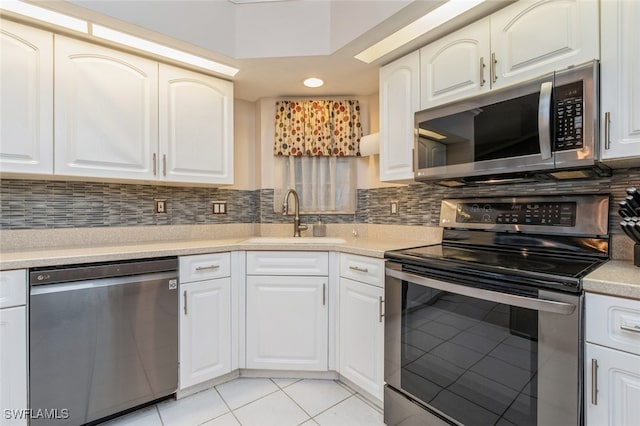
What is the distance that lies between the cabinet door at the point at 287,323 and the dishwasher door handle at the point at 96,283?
1.75ft

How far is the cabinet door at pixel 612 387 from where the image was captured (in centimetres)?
89

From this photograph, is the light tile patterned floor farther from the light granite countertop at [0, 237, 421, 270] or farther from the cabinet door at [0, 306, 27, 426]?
the light granite countertop at [0, 237, 421, 270]

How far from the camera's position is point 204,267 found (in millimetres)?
1783

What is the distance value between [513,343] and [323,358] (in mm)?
1146

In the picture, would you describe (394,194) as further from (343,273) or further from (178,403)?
(178,403)

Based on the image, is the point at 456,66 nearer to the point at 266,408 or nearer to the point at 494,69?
the point at 494,69

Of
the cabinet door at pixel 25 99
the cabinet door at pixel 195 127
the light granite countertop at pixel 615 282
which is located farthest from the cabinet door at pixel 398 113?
the cabinet door at pixel 25 99

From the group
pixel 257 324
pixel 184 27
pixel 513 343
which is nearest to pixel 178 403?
pixel 257 324

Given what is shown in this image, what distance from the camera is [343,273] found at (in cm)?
183

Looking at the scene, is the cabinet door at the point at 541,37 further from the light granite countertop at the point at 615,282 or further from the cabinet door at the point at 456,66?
the light granite countertop at the point at 615,282

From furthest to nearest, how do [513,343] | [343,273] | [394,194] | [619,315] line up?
[394,194], [343,273], [513,343], [619,315]

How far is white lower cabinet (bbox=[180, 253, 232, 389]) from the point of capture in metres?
A: 1.73

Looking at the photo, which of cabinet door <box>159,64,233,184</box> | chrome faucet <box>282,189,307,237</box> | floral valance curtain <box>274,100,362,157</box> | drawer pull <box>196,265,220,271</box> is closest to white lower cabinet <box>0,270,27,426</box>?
drawer pull <box>196,265,220,271</box>

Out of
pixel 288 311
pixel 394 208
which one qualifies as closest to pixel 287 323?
pixel 288 311
